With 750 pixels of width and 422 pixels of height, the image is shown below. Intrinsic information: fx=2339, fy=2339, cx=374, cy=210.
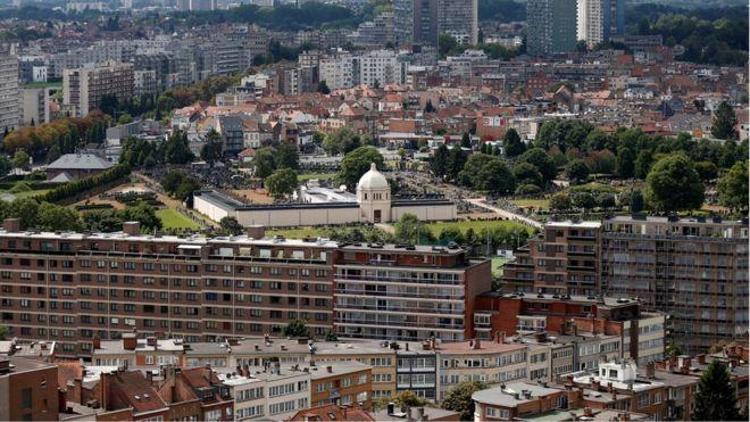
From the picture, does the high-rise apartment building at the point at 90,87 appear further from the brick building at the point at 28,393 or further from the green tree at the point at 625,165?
the brick building at the point at 28,393

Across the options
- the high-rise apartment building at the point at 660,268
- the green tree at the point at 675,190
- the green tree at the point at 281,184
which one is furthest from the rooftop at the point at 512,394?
the green tree at the point at 281,184

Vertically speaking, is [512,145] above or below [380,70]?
below

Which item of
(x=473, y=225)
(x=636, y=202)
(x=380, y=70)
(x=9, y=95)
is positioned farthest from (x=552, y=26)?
(x=473, y=225)

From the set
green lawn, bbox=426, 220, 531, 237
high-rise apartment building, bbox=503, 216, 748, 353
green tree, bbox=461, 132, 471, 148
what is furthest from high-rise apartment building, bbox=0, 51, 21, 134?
high-rise apartment building, bbox=503, 216, 748, 353

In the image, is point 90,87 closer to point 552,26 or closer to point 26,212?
point 552,26

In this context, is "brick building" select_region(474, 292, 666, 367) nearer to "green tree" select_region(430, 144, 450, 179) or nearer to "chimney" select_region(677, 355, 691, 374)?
"chimney" select_region(677, 355, 691, 374)
